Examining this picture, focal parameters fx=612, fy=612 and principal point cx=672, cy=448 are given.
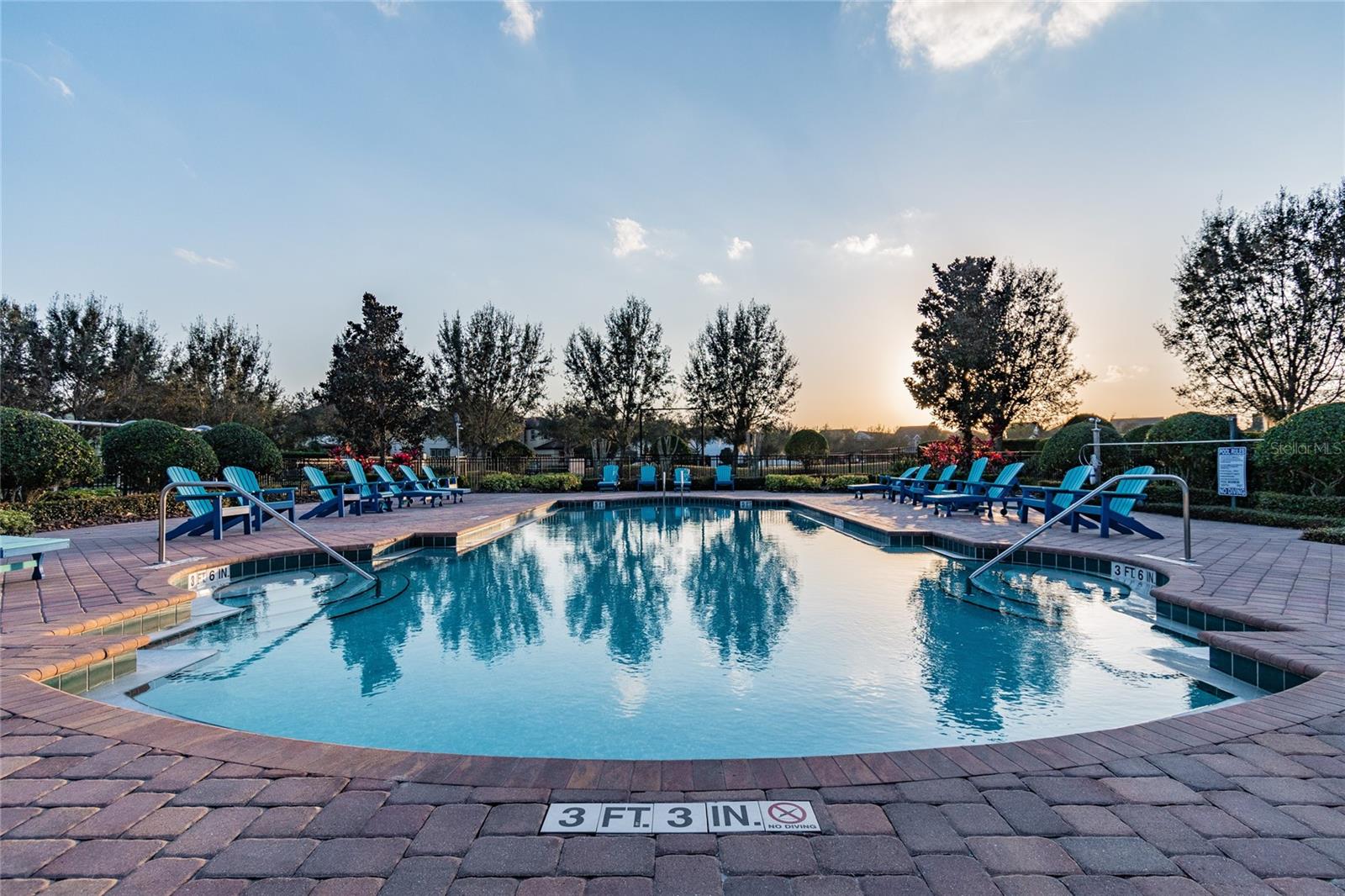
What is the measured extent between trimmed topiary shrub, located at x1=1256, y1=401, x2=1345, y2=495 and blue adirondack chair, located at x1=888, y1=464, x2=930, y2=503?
18.4ft

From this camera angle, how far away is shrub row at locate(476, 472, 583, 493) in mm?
19266

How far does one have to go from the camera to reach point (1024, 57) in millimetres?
9938

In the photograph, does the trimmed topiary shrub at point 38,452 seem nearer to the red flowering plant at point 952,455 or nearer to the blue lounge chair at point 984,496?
the blue lounge chair at point 984,496

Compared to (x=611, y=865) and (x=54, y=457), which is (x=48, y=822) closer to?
(x=611, y=865)

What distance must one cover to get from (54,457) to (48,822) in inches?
427

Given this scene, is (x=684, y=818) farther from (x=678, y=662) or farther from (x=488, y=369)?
(x=488, y=369)

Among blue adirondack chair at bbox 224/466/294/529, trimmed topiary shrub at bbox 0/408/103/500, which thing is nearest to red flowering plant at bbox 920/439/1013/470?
blue adirondack chair at bbox 224/466/294/529

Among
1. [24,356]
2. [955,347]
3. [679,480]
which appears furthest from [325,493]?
[24,356]

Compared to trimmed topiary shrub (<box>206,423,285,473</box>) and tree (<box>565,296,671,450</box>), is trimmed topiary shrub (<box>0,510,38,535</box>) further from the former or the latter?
tree (<box>565,296,671,450</box>)

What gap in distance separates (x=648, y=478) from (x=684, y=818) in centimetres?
1675

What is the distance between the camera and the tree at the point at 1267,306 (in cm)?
1359

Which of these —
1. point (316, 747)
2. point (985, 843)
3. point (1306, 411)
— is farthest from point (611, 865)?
point (1306, 411)

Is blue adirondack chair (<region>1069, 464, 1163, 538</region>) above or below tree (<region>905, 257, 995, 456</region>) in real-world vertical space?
below

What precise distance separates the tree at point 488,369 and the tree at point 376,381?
7.73 ft
